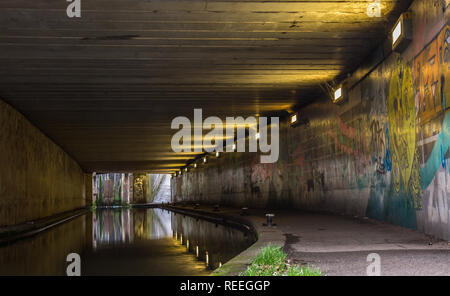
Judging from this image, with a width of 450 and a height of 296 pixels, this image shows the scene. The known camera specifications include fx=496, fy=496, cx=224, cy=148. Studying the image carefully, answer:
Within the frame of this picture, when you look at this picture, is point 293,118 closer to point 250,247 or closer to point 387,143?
point 387,143

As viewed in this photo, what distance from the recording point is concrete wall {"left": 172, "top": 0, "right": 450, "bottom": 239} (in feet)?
23.9

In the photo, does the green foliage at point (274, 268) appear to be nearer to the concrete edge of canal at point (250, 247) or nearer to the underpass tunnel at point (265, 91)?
the concrete edge of canal at point (250, 247)

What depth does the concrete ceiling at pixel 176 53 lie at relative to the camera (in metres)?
A: 8.10

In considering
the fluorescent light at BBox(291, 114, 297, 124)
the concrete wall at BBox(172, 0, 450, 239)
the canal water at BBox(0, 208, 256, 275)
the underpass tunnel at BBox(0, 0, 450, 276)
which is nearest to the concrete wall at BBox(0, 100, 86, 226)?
the underpass tunnel at BBox(0, 0, 450, 276)

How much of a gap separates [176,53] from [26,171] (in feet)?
33.7

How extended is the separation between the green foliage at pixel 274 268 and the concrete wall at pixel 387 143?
2960 millimetres

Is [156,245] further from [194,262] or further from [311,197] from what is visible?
[311,197]

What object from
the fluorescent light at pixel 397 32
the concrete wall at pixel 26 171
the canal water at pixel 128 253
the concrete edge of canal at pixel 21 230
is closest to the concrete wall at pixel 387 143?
the fluorescent light at pixel 397 32

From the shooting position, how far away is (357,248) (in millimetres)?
6742

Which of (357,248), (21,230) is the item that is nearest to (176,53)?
(357,248)

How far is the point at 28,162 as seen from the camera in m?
18.5
